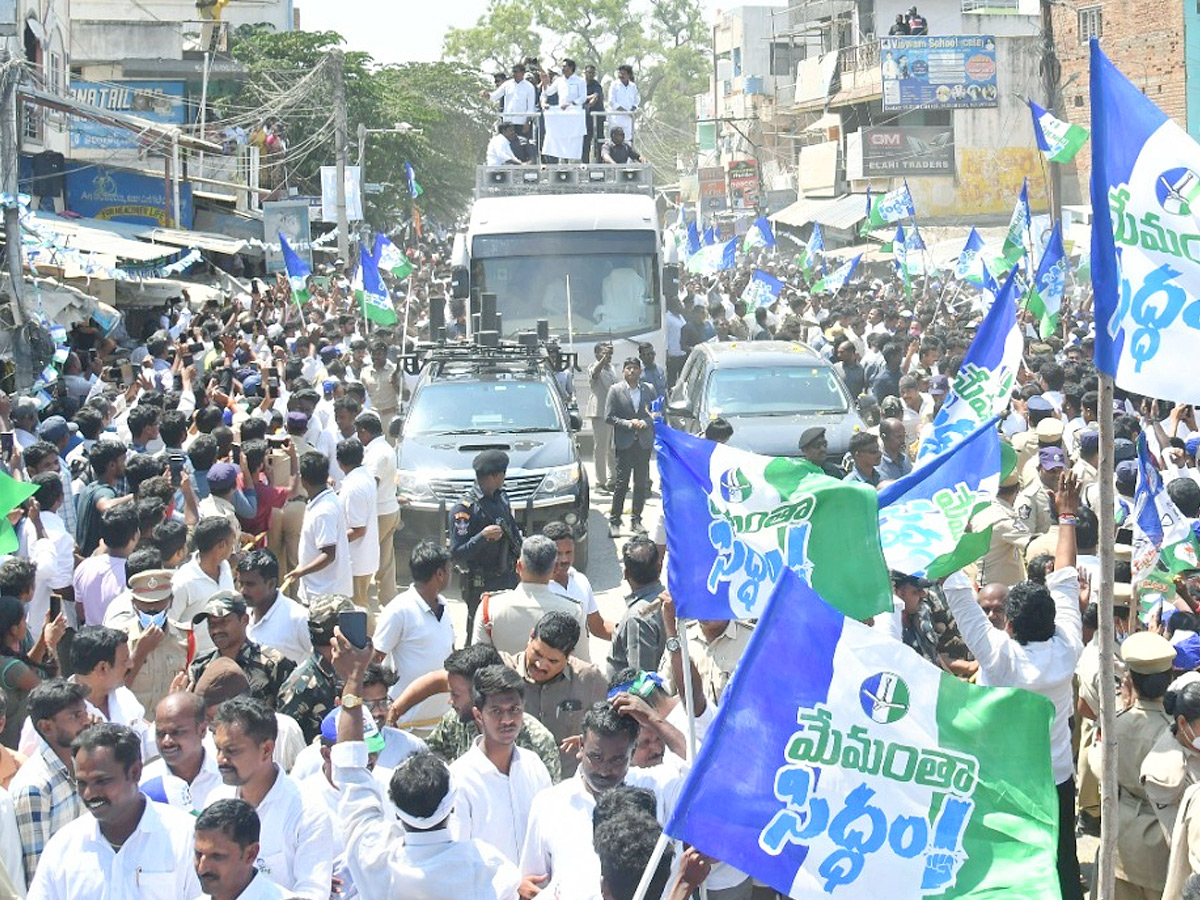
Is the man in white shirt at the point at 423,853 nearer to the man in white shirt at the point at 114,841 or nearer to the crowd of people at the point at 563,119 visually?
the man in white shirt at the point at 114,841

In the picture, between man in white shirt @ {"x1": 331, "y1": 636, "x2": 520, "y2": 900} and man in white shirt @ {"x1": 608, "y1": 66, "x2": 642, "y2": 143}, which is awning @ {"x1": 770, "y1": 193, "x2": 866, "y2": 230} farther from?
man in white shirt @ {"x1": 331, "y1": 636, "x2": 520, "y2": 900}

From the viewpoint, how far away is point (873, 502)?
5.48 m

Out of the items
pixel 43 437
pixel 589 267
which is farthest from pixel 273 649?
pixel 589 267

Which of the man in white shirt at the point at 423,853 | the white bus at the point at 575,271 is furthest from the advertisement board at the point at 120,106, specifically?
the man in white shirt at the point at 423,853

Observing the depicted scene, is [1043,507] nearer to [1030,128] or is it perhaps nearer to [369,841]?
[369,841]

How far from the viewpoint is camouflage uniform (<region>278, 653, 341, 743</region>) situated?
246 inches

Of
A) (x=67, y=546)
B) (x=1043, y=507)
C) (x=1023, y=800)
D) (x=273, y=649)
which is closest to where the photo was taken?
(x=1023, y=800)

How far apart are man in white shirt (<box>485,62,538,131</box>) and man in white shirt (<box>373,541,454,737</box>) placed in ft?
51.5

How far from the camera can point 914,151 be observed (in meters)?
48.8

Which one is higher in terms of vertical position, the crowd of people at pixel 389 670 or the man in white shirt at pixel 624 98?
the man in white shirt at pixel 624 98

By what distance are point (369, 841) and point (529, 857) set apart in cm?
54

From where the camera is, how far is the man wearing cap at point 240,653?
21.2 feet

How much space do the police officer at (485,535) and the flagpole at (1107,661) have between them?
5.18m

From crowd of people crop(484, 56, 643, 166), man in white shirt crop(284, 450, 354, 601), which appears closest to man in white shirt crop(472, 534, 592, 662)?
man in white shirt crop(284, 450, 354, 601)
